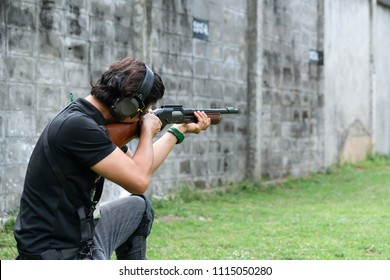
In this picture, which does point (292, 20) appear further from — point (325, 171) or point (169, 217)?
point (169, 217)

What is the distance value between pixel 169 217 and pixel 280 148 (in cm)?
429

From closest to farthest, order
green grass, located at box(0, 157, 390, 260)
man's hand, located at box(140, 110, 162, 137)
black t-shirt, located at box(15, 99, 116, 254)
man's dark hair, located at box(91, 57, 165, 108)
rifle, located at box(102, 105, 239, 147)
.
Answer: black t-shirt, located at box(15, 99, 116, 254) < man's dark hair, located at box(91, 57, 165, 108) < rifle, located at box(102, 105, 239, 147) < man's hand, located at box(140, 110, 162, 137) < green grass, located at box(0, 157, 390, 260)

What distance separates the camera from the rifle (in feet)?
13.4

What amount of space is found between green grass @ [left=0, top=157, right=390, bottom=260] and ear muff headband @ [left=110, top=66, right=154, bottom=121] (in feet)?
8.44

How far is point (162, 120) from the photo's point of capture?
4598mm

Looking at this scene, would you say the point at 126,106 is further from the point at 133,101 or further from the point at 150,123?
the point at 150,123

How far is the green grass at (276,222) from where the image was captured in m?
6.63

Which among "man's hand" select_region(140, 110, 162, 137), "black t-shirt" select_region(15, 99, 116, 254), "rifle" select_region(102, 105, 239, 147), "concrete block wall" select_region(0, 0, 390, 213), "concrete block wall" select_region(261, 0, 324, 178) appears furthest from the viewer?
"concrete block wall" select_region(261, 0, 324, 178)

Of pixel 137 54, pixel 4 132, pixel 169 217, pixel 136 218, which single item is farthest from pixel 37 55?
pixel 136 218

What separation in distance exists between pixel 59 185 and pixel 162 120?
3.23 ft

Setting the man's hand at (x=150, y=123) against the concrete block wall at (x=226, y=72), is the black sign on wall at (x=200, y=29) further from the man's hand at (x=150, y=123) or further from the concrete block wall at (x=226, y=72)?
the man's hand at (x=150, y=123)

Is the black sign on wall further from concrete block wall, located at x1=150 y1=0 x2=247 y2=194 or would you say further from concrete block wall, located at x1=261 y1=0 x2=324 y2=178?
concrete block wall, located at x1=261 y1=0 x2=324 y2=178

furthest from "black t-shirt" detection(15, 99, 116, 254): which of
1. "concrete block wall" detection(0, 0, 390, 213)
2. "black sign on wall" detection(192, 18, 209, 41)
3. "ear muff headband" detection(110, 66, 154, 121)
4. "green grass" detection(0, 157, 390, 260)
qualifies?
"black sign on wall" detection(192, 18, 209, 41)

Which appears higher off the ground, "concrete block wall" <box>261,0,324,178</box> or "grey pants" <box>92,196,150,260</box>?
"concrete block wall" <box>261,0,324,178</box>
